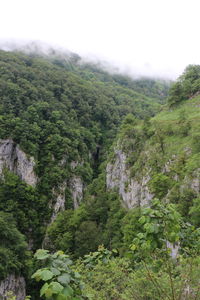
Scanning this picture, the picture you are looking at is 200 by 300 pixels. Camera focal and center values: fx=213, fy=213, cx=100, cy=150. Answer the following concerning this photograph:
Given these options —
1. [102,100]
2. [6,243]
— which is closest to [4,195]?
[6,243]

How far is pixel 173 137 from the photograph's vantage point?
2323cm

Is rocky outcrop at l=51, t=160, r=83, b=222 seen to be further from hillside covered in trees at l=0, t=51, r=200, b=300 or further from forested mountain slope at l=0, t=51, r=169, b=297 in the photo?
hillside covered in trees at l=0, t=51, r=200, b=300

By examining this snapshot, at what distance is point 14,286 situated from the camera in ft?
92.6

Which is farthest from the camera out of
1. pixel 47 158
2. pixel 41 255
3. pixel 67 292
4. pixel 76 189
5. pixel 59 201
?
pixel 76 189

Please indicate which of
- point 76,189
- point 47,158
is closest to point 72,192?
point 76,189

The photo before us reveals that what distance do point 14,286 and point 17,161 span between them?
1065 inches

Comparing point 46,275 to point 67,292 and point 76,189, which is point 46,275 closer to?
point 67,292

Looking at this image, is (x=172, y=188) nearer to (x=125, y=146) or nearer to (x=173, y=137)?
(x=173, y=137)

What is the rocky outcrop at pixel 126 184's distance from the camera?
75.7 feet

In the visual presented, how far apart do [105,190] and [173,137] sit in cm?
1647

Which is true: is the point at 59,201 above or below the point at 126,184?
below

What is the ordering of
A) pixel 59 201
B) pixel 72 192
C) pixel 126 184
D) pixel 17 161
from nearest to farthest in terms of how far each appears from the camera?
1. pixel 126 184
2. pixel 59 201
3. pixel 17 161
4. pixel 72 192

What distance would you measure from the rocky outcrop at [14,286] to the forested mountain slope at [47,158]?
0.48m

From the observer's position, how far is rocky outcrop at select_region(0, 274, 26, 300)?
26.3 metres
